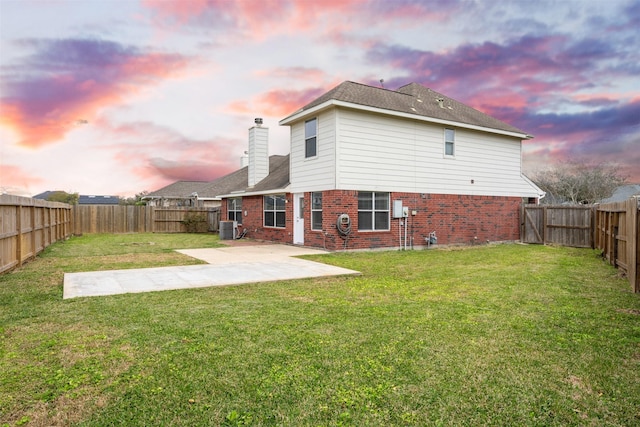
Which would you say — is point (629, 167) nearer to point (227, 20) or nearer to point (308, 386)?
point (227, 20)

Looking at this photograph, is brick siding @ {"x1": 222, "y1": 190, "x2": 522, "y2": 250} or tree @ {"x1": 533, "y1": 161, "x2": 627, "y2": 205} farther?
tree @ {"x1": 533, "y1": 161, "x2": 627, "y2": 205}

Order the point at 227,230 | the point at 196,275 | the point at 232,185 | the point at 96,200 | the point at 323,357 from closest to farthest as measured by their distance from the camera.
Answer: the point at 323,357 → the point at 196,275 → the point at 227,230 → the point at 232,185 → the point at 96,200

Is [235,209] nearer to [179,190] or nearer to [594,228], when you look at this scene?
[594,228]

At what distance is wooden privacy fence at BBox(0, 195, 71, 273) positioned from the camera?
901cm

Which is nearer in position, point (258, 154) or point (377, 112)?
point (377, 112)

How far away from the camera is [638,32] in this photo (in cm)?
1430

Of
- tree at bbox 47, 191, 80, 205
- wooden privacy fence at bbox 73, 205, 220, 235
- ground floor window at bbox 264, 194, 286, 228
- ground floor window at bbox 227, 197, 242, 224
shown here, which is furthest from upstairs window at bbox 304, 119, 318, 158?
tree at bbox 47, 191, 80, 205

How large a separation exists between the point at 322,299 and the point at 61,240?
1743 cm

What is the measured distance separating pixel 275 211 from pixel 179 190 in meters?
24.9

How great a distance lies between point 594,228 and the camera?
16.0 metres

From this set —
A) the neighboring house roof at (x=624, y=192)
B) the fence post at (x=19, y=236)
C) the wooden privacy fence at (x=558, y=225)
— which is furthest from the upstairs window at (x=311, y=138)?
the neighboring house roof at (x=624, y=192)

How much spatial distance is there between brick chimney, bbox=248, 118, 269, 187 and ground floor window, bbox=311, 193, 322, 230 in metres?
6.60

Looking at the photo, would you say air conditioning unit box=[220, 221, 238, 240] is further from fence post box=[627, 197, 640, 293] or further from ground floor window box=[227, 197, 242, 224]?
fence post box=[627, 197, 640, 293]

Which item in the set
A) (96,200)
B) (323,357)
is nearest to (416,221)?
(323,357)
